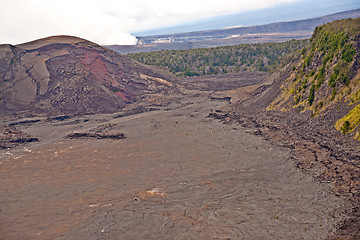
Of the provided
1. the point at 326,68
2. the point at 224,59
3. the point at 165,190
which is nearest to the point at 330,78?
the point at 326,68

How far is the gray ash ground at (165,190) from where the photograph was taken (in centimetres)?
1888

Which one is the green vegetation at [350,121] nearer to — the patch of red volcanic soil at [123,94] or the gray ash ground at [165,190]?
the gray ash ground at [165,190]

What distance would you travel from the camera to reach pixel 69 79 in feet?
194

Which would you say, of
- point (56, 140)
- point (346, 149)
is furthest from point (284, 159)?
point (56, 140)

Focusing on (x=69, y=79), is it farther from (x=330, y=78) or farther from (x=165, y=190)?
(x=330, y=78)

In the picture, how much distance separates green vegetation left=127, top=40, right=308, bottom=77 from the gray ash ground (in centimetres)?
4818

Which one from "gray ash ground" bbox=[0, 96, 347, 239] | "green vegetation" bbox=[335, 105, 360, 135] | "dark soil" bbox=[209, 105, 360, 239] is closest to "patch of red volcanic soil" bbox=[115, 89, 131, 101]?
"gray ash ground" bbox=[0, 96, 347, 239]

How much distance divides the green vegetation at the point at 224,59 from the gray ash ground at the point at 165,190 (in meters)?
48.2

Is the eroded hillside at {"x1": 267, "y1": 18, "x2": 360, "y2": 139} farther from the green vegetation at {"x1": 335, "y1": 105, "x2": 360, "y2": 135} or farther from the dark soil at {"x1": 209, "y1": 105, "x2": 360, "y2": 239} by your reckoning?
the dark soil at {"x1": 209, "y1": 105, "x2": 360, "y2": 239}

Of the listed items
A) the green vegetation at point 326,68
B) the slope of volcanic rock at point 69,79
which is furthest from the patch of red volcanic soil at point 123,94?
the green vegetation at point 326,68

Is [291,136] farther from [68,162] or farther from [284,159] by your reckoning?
[68,162]

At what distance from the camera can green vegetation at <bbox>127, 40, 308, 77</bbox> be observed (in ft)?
278

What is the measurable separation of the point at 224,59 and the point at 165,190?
71291 millimetres

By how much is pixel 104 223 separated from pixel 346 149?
66.7 ft
